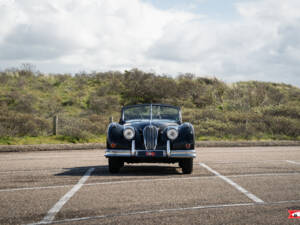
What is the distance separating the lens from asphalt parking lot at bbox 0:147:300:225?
4.82m

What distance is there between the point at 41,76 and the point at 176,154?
4171 cm

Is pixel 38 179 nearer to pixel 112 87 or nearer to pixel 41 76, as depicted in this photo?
pixel 112 87

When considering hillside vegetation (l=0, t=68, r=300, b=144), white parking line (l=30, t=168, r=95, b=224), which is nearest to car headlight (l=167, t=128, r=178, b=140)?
white parking line (l=30, t=168, r=95, b=224)

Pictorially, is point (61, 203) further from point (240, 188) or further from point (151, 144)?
point (151, 144)

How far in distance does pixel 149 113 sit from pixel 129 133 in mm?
1645

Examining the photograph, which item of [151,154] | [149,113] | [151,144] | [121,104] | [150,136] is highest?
[121,104]

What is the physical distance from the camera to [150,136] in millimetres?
8859

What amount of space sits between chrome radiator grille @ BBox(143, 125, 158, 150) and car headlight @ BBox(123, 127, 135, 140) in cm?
27

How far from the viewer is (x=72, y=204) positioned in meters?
5.57

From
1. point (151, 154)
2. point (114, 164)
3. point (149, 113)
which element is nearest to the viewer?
point (151, 154)

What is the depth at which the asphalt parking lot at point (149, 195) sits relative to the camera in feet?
15.8

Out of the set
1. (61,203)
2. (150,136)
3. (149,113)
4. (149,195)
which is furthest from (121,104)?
(61,203)

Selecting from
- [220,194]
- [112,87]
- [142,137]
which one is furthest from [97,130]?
[112,87]

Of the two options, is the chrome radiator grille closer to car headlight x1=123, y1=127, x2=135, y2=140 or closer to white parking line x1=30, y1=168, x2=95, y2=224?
car headlight x1=123, y1=127, x2=135, y2=140
